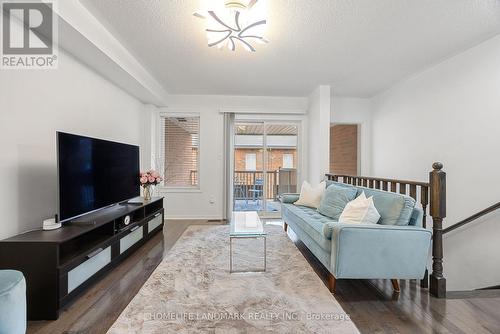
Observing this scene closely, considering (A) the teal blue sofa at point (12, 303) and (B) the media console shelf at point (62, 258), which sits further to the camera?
(B) the media console shelf at point (62, 258)

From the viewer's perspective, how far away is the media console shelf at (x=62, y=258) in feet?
6.00

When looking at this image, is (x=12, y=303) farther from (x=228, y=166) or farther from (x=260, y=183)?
(x=260, y=183)

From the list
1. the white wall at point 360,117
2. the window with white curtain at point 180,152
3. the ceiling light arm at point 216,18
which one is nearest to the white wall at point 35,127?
the ceiling light arm at point 216,18

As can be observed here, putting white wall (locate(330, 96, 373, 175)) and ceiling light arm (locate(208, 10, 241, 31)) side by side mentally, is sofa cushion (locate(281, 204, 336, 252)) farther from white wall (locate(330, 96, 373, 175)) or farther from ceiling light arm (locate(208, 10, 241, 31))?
white wall (locate(330, 96, 373, 175))

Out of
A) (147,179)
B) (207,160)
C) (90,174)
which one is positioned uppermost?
(207,160)

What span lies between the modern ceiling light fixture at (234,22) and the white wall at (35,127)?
5.42ft

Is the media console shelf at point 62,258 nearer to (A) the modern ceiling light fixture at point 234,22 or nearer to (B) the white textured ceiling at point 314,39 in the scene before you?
(B) the white textured ceiling at point 314,39

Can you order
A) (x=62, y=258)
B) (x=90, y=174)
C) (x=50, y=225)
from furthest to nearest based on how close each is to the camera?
(x=90, y=174)
(x=50, y=225)
(x=62, y=258)

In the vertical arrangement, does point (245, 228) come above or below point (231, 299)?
above

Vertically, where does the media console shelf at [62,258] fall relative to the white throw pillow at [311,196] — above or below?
below

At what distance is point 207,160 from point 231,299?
359 cm

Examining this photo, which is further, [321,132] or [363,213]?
[321,132]

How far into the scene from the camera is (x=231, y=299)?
2.08 metres

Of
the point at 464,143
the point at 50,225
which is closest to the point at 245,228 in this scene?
the point at 50,225
